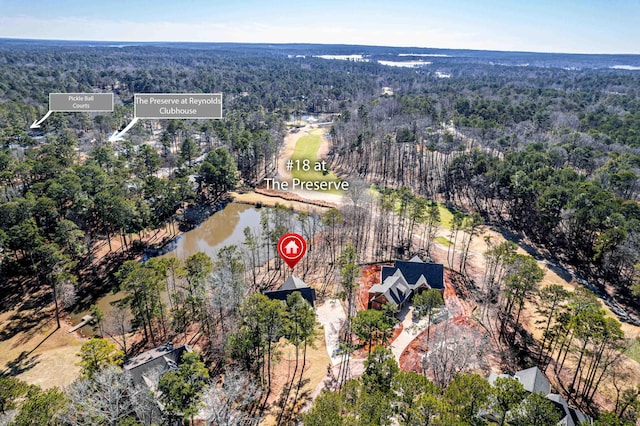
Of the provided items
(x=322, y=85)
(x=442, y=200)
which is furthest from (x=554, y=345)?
(x=322, y=85)

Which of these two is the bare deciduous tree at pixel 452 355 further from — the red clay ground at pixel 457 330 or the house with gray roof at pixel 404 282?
the house with gray roof at pixel 404 282

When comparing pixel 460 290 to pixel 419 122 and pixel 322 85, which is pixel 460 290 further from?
pixel 322 85

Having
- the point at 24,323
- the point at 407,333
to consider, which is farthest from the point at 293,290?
the point at 24,323

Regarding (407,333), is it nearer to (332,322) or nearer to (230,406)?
(332,322)

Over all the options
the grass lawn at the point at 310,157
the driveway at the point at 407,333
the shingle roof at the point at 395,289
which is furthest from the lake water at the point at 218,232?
the driveway at the point at 407,333

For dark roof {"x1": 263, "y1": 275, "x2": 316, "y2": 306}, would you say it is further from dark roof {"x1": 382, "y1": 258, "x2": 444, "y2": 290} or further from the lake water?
the lake water

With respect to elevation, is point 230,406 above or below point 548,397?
below
